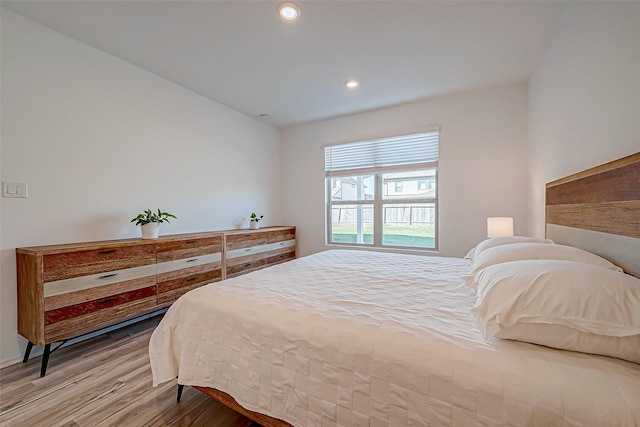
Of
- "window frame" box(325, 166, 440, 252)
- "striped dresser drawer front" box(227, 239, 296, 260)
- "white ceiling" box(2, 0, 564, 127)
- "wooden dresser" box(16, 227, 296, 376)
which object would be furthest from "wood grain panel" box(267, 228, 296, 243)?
"white ceiling" box(2, 0, 564, 127)

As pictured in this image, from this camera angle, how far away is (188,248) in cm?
274

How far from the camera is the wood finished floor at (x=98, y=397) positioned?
1417 mm

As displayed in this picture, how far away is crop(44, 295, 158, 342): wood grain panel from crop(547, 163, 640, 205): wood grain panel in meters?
3.25

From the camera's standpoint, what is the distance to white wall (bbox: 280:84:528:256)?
3.04m

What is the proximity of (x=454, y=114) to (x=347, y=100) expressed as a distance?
1.40 meters

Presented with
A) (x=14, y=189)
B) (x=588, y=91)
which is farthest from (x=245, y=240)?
(x=588, y=91)

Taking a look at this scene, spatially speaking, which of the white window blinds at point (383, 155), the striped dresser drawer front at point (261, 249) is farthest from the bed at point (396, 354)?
the white window blinds at point (383, 155)

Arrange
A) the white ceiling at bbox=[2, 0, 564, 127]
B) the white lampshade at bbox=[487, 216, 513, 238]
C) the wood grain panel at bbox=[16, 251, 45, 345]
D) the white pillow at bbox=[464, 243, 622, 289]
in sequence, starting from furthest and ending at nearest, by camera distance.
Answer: the white lampshade at bbox=[487, 216, 513, 238] < the white ceiling at bbox=[2, 0, 564, 127] < the wood grain panel at bbox=[16, 251, 45, 345] < the white pillow at bbox=[464, 243, 622, 289]

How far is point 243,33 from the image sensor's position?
2.14 metres

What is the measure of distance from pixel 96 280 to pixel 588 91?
11.9 feet

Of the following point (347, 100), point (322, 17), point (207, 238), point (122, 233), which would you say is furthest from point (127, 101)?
point (347, 100)

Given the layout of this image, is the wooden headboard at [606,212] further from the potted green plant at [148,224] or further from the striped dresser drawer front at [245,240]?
the potted green plant at [148,224]

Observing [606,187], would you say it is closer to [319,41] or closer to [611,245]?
[611,245]

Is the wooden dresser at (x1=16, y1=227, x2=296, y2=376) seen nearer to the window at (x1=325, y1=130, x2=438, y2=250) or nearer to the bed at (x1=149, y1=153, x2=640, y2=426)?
the bed at (x1=149, y1=153, x2=640, y2=426)
